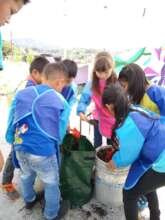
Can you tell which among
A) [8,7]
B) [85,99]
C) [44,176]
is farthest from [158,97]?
[8,7]

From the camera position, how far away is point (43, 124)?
232cm

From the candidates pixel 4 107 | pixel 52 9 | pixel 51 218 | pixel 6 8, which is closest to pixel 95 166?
pixel 51 218

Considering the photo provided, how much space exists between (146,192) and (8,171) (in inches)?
53.6

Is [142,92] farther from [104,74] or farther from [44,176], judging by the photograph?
[44,176]

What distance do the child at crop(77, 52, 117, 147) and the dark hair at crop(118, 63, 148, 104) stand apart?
44cm

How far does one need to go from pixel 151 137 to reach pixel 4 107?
136 inches

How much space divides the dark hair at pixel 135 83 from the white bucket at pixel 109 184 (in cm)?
63

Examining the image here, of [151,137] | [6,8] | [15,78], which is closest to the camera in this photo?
[6,8]

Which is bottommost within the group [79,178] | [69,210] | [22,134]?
[69,210]

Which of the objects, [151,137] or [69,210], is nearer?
[151,137]

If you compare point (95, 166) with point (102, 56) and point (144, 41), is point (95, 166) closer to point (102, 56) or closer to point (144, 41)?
point (102, 56)

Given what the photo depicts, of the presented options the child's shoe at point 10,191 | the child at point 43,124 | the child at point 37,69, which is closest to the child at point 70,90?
the child at point 37,69

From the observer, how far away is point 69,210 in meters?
2.87

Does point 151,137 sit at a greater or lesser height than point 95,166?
greater
